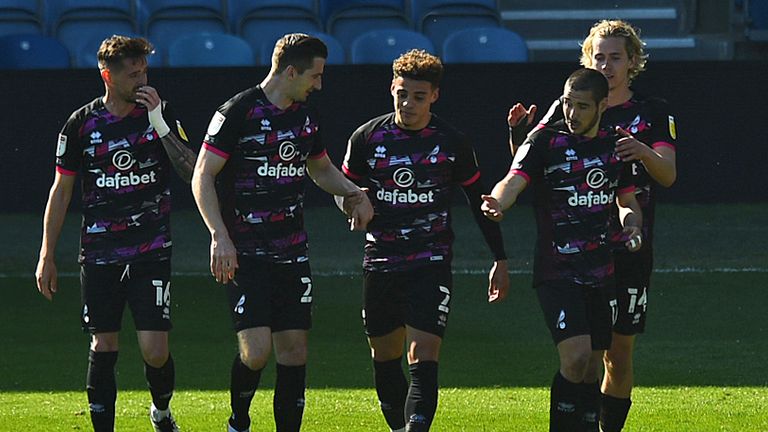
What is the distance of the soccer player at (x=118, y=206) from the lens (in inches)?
273

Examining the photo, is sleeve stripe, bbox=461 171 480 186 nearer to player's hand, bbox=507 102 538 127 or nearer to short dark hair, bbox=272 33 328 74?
player's hand, bbox=507 102 538 127

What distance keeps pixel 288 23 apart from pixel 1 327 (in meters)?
8.16

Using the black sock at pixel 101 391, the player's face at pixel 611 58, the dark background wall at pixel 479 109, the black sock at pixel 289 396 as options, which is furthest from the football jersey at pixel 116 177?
the dark background wall at pixel 479 109

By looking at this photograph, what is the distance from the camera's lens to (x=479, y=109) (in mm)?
15273

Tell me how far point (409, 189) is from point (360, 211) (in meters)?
0.32

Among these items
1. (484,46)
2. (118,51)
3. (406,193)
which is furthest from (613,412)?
(484,46)

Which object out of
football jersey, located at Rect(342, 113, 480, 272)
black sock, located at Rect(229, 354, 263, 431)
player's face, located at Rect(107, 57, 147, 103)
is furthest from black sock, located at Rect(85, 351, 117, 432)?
football jersey, located at Rect(342, 113, 480, 272)

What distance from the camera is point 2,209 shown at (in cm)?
1507

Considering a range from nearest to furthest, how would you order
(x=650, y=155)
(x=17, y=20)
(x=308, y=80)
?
(x=650, y=155) → (x=308, y=80) → (x=17, y=20)

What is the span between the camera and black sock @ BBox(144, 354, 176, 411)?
7.04m

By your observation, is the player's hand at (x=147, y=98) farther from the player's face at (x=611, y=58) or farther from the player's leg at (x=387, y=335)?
the player's face at (x=611, y=58)

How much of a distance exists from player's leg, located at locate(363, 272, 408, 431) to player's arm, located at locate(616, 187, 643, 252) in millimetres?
1091

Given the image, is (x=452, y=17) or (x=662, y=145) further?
(x=452, y=17)

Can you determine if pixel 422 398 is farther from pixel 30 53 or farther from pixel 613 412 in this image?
pixel 30 53
